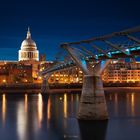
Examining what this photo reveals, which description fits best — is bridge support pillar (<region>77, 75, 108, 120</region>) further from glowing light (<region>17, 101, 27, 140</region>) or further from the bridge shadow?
glowing light (<region>17, 101, 27, 140</region>)

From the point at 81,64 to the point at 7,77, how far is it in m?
143

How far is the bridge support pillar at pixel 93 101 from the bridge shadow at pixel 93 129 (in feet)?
2.97

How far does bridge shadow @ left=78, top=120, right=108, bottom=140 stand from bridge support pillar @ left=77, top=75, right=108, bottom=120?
2.97ft

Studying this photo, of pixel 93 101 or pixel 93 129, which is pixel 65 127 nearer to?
pixel 93 101

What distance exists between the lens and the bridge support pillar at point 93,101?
53.4m

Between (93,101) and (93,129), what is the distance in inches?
206

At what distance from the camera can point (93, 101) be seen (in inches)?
2116

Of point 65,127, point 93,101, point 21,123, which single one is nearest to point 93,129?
point 65,127

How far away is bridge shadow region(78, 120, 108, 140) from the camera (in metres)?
45.8

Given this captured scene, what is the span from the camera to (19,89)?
151500 millimetres


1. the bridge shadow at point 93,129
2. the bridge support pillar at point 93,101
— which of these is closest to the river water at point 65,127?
the bridge shadow at point 93,129

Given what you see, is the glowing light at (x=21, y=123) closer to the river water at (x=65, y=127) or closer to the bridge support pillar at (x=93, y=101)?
the river water at (x=65, y=127)

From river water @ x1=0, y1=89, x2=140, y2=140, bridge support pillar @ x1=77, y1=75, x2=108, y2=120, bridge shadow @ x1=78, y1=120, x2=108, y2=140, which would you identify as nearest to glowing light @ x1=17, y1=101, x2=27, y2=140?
river water @ x1=0, y1=89, x2=140, y2=140

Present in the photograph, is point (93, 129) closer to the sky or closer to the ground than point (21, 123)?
closer to the ground
